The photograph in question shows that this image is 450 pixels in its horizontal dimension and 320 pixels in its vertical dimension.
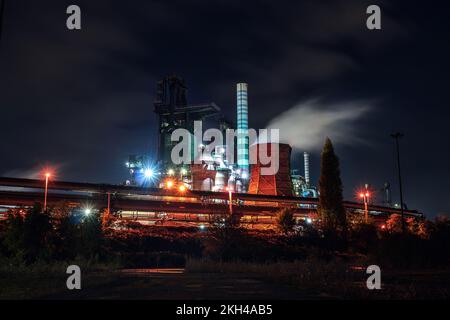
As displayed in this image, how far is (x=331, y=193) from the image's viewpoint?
48844 mm

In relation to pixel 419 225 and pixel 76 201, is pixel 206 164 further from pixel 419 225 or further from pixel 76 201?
pixel 419 225

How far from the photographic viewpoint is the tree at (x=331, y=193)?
47.0 metres

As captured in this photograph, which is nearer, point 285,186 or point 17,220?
point 17,220

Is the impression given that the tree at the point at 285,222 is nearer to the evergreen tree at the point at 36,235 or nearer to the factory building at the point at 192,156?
the evergreen tree at the point at 36,235

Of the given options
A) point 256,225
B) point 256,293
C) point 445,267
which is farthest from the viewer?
point 256,225

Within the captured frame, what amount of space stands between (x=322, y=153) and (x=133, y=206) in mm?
26217

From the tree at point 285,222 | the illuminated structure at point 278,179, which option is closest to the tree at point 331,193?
the tree at point 285,222

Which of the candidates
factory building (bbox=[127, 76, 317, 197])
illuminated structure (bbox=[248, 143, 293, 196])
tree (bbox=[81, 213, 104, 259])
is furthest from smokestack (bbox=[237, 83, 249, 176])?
tree (bbox=[81, 213, 104, 259])

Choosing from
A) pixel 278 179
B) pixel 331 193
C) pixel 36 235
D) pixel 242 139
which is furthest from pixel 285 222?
pixel 242 139

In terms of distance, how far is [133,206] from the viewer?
59031 mm

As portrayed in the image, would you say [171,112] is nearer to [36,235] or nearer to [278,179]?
[278,179]

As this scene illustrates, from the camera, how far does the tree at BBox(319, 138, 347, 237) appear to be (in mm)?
47031

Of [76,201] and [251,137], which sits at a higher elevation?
[251,137]
